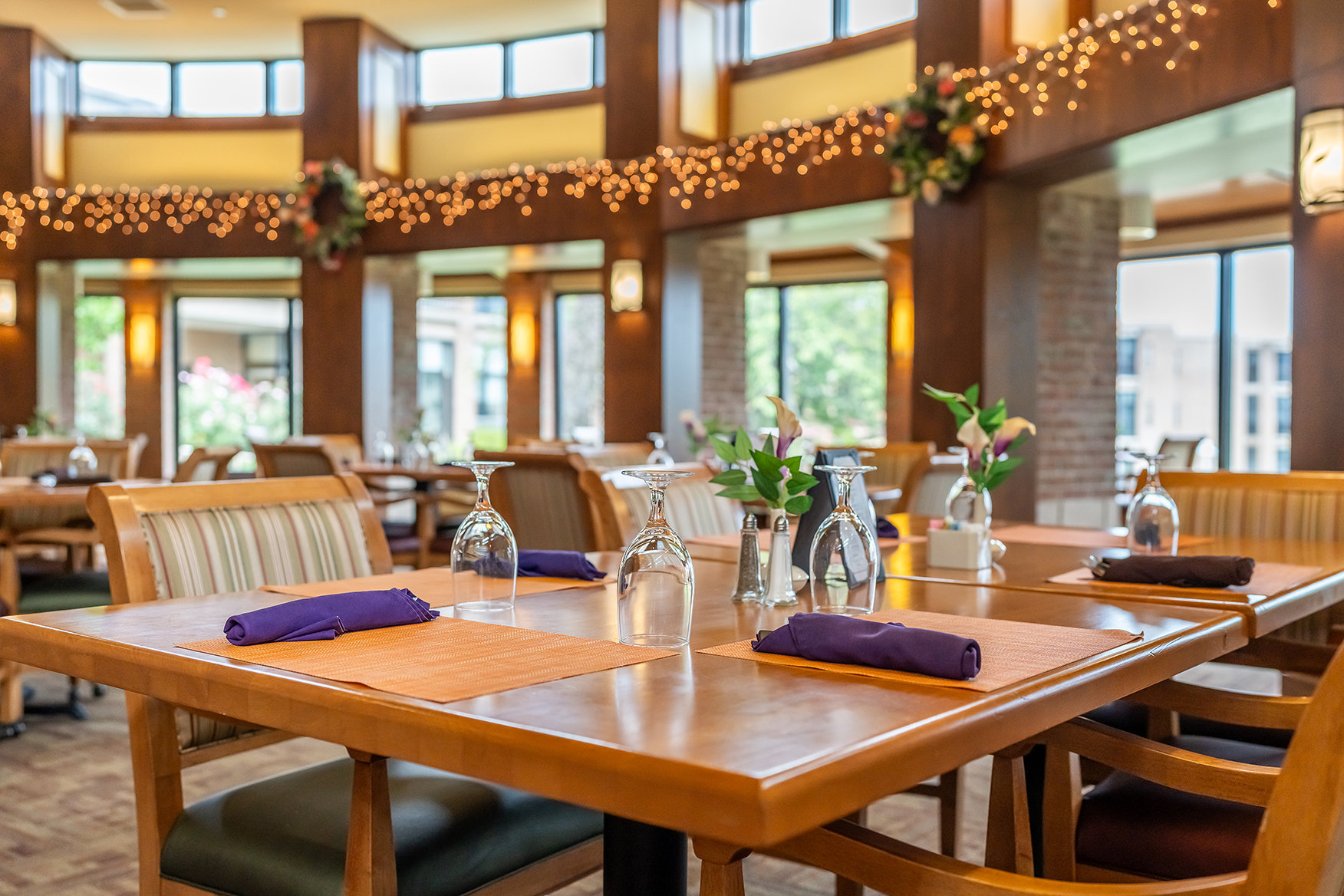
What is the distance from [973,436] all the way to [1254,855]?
124cm

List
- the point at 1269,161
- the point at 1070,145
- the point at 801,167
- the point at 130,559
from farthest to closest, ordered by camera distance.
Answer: the point at 801,167 < the point at 1269,161 < the point at 1070,145 < the point at 130,559

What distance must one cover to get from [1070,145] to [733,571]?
13.6 feet

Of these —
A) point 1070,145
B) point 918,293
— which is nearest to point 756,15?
point 918,293

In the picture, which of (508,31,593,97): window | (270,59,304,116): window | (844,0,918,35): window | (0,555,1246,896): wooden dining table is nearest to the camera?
(0,555,1246,896): wooden dining table

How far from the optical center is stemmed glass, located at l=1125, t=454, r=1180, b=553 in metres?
2.30

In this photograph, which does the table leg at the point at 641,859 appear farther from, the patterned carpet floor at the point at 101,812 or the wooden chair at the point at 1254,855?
the patterned carpet floor at the point at 101,812

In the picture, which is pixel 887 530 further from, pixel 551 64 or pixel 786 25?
pixel 551 64

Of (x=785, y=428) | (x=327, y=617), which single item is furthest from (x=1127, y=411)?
(x=327, y=617)

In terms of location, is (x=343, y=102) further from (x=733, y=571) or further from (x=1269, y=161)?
(x=733, y=571)

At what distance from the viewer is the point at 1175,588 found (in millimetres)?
1847

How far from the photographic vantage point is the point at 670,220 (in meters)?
8.08

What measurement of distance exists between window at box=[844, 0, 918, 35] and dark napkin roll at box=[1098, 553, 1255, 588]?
606 cm

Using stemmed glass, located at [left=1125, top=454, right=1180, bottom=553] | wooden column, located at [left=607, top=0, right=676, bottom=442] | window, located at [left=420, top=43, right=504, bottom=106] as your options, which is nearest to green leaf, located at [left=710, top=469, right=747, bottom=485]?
stemmed glass, located at [left=1125, top=454, right=1180, bottom=553]

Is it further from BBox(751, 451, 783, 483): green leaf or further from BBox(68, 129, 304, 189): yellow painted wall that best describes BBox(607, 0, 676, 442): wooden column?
BBox(751, 451, 783, 483): green leaf
